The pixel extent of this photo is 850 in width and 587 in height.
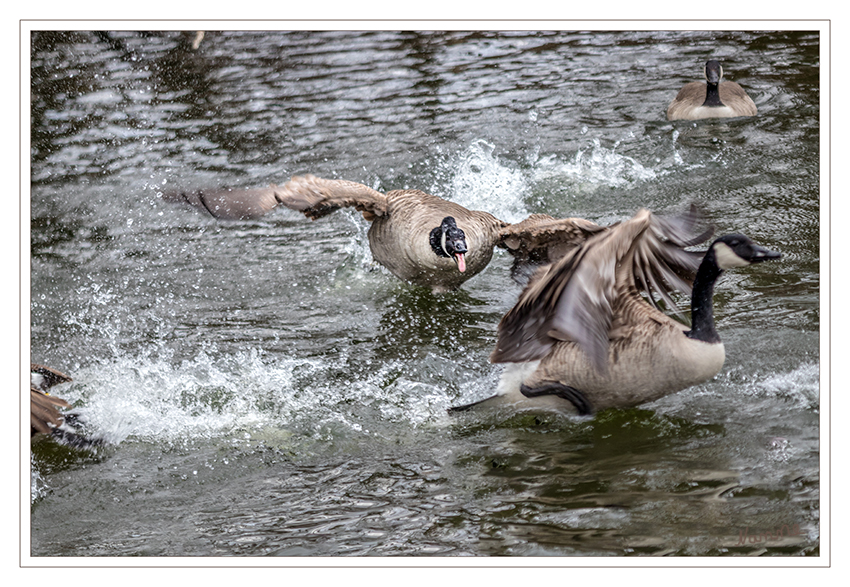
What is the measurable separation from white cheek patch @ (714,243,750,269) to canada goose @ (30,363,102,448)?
3613 millimetres

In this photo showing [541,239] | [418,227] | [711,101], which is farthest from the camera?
[711,101]

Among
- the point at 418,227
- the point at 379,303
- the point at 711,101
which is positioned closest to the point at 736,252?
the point at 418,227

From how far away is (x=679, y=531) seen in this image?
4016 millimetres

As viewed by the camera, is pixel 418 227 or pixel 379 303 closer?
pixel 418 227

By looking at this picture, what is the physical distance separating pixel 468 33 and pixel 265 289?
4190mm

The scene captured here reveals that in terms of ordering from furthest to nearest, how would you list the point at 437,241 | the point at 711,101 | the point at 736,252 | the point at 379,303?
the point at 711,101, the point at 379,303, the point at 437,241, the point at 736,252

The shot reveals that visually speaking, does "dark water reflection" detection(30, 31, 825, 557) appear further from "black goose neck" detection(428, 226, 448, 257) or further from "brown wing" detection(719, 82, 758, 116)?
"black goose neck" detection(428, 226, 448, 257)

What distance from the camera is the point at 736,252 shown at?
452cm

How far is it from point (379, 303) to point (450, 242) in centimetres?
106

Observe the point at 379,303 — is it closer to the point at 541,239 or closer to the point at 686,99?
the point at 541,239

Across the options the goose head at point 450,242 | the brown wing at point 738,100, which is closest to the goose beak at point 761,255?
the goose head at point 450,242

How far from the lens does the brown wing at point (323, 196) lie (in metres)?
5.92
